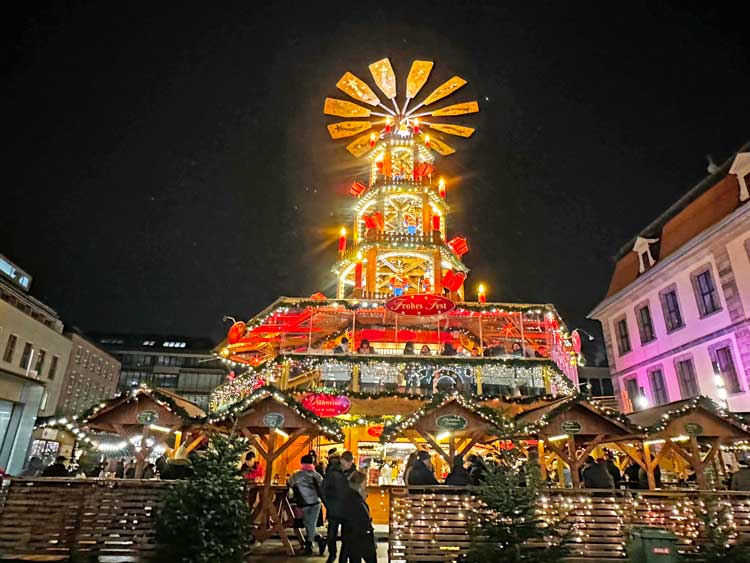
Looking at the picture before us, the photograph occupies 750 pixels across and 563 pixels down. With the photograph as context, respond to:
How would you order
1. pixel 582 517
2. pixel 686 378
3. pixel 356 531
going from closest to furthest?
pixel 356 531 → pixel 582 517 → pixel 686 378

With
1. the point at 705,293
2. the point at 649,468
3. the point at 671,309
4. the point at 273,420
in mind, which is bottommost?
the point at 649,468

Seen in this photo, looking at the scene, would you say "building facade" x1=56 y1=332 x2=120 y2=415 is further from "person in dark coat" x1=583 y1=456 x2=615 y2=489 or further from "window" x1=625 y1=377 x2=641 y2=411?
"person in dark coat" x1=583 y1=456 x2=615 y2=489

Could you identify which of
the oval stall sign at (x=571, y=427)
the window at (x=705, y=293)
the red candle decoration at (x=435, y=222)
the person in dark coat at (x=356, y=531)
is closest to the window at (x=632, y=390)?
the window at (x=705, y=293)

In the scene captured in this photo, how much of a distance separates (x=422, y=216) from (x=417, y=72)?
9803 mm

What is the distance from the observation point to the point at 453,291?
77.2ft

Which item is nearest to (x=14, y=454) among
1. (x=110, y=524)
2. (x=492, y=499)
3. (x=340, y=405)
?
(x=340, y=405)

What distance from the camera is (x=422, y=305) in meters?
16.4

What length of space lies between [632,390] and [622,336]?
307cm

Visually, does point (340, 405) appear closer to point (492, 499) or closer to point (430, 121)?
point (492, 499)

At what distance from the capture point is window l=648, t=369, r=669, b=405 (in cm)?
2262

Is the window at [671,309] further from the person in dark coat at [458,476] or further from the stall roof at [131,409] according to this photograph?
the stall roof at [131,409]

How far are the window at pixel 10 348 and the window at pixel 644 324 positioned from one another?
35990mm

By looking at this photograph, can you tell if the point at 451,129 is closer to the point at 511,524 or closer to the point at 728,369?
the point at 728,369

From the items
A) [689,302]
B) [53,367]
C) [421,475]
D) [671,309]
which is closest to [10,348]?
[53,367]
